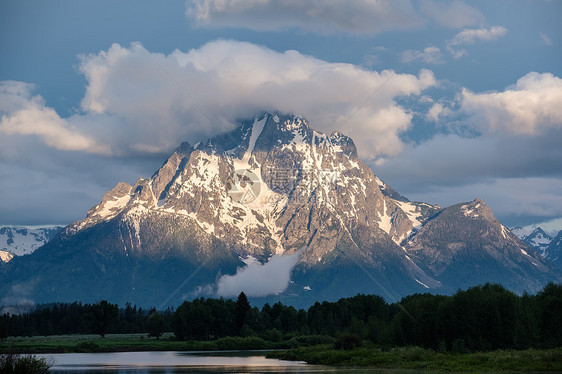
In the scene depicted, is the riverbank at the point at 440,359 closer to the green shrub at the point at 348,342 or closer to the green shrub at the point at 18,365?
the green shrub at the point at 348,342

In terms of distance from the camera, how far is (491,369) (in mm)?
122812

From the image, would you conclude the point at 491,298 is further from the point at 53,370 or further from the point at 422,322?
the point at 53,370

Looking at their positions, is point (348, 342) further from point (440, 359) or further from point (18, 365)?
point (18, 365)

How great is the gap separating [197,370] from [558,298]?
246ft

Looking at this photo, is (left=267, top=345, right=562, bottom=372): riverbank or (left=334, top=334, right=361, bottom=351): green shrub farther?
(left=334, top=334, right=361, bottom=351): green shrub

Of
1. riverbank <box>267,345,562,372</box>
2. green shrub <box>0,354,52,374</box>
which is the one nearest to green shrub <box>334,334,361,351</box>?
riverbank <box>267,345,562,372</box>

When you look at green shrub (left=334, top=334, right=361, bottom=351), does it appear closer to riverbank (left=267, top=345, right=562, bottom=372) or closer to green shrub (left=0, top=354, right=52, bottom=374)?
riverbank (left=267, top=345, right=562, bottom=372)

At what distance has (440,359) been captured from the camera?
138 metres

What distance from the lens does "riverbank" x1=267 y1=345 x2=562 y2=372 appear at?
122 metres

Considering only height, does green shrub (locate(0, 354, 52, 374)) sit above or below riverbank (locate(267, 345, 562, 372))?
above

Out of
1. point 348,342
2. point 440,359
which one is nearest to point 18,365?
point 440,359

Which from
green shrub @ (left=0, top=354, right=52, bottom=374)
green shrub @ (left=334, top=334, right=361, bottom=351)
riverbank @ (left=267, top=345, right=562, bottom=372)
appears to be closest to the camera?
green shrub @ (left=0, top=354, right=52, bottom=374)

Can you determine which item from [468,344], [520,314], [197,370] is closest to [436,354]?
[468,344]

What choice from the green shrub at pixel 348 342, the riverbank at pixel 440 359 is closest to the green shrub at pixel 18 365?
the riverbank at pixel 440 359
